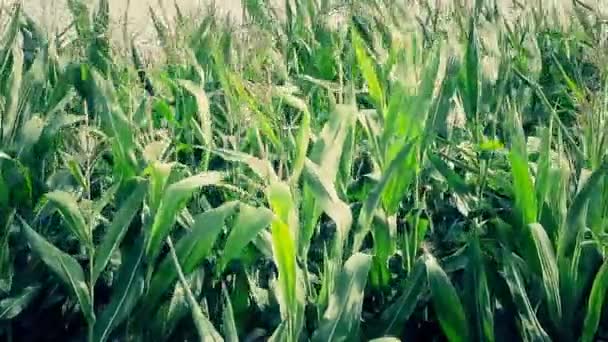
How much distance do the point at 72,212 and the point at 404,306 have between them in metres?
0.55

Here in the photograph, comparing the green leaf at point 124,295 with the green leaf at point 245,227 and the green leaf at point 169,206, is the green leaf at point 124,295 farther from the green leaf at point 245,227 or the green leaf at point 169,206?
the green leaf at point 245,227

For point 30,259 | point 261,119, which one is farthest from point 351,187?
point 30,259

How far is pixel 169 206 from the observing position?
1667 mm

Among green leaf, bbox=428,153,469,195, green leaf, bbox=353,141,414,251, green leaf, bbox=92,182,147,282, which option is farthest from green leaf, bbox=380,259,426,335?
green leaf, bbox=92,182,147,282

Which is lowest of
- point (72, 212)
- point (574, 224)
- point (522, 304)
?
point (522, 304)

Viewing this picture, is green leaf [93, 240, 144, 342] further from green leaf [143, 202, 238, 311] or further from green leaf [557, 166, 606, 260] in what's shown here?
green leaf [557, 166, 606, 260]

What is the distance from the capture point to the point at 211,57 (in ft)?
8.22

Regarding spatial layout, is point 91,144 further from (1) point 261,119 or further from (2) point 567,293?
(2) point 567,293

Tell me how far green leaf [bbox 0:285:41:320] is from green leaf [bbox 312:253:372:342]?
53 centimetres

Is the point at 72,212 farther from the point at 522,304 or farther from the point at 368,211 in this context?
the point at 522,304

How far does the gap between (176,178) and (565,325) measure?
70cm

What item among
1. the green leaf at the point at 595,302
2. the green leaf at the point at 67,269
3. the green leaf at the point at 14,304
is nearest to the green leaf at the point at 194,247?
the green leaf at the point at 67,269

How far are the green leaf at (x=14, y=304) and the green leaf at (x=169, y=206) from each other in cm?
24

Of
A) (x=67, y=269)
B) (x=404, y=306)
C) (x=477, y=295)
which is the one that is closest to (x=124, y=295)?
(x=67, y=269)
